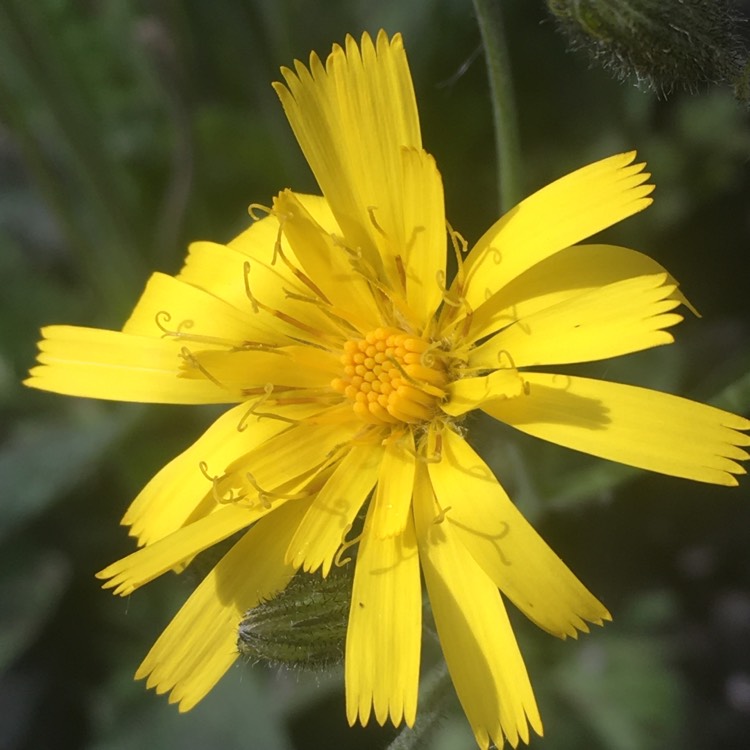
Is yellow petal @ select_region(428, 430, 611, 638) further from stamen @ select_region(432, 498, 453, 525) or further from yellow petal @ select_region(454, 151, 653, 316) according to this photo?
yellow petal @ select_region(454, 151, 653, 316)

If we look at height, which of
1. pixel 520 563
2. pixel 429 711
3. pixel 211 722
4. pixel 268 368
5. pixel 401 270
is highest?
pixel 401 270

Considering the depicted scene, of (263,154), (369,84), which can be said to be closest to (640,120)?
(263,154)

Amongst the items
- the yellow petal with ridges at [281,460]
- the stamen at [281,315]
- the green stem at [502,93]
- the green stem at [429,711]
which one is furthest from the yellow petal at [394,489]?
the green stem at [502,93]

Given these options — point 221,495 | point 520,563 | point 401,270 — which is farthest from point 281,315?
point 520,563

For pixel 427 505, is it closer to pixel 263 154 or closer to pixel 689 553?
pixel 689 553

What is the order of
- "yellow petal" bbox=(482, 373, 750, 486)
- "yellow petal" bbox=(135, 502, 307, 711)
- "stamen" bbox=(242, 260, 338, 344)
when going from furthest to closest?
"stamen" bbox=(242, 260, 338, 344) < "yellow petal" bbox=(135, 502, 307, 711) < "yellow petal" bbox=(482, 373, 750, 486)

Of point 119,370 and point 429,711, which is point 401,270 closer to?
point 119,370

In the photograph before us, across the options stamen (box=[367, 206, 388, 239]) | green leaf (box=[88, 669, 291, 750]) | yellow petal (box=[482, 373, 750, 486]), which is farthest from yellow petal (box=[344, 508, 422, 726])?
green leaf (box=[88, 669, 291, 750])
